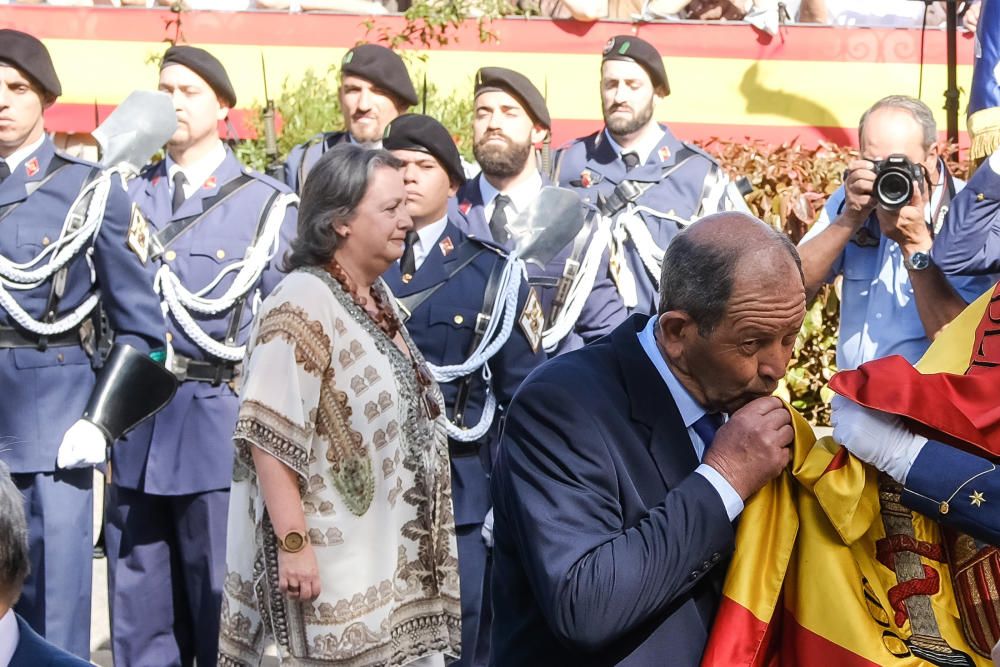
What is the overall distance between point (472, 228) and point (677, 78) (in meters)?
4.57

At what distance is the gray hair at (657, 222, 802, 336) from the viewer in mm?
2420

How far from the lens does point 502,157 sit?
6047 millimetres

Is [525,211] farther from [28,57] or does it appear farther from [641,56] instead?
[28,57]

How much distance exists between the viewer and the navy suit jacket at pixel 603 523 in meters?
2.31

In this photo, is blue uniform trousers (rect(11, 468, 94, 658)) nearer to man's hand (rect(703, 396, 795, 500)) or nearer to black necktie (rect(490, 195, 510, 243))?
black necktie (rect(490, 195, 510, 243))

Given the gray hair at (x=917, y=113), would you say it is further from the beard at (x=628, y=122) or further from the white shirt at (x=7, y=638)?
the white shirt at (x=7, y=638)

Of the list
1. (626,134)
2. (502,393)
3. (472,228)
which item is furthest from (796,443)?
(626,134)

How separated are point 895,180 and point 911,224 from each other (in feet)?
0.50

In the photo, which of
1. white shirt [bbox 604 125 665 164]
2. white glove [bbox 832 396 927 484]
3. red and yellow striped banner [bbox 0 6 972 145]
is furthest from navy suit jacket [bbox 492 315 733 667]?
red and yellow striped banner [bbox 0 6 972 145]

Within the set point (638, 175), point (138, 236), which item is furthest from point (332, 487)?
point (638, 175)

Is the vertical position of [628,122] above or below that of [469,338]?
above

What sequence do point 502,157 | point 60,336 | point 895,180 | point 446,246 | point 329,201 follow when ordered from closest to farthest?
point 329,201
point 895,180
point 446,246
point 60,336
point 502,157

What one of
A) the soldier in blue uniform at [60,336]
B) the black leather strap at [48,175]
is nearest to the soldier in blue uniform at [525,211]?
the soldier in blue uniform at [60,336]

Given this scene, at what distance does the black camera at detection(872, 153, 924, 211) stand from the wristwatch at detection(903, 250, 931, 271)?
14 cm
